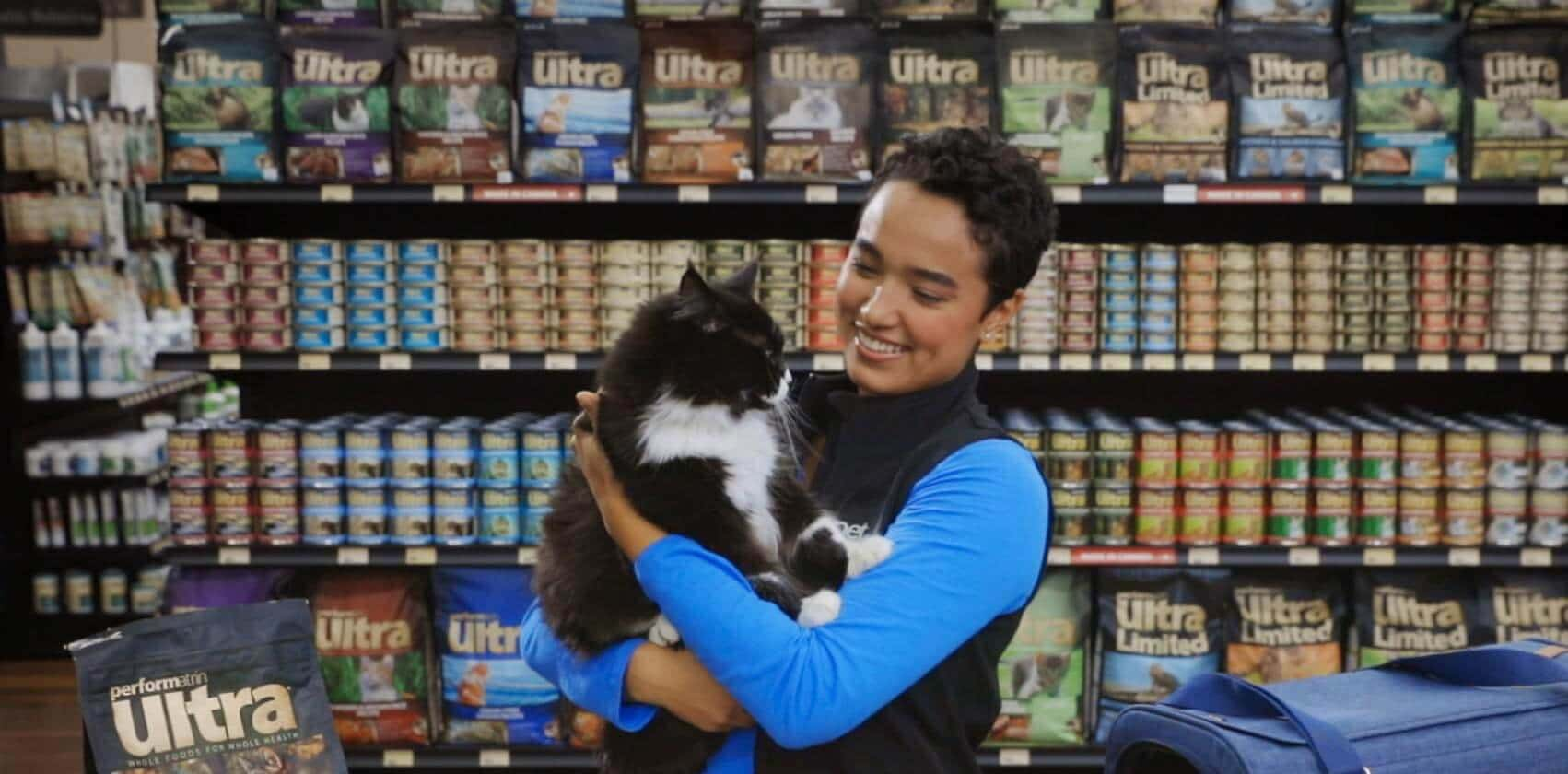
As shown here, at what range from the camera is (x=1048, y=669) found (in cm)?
341

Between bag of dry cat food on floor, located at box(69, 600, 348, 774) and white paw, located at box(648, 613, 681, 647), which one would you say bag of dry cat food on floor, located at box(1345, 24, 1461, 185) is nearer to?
white paw, located at box(648, 613, 681, 647)

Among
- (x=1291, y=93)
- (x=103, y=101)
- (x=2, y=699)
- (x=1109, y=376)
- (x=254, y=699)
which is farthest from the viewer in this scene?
(x=103, y=101)

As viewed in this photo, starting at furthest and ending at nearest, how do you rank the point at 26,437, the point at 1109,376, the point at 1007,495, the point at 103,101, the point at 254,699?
the point at 103,101 → the point at 26,437 → the point at 1109,376 → the point at 254,699 → the point at 1007,495

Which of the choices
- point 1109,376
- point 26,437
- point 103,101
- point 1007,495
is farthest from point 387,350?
point 103,101

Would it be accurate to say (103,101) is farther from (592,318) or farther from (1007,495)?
(1007,495)

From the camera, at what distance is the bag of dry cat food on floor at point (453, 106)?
3250mm

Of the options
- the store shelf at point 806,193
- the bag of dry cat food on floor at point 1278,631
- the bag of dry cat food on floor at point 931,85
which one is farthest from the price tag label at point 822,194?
the bag of dry cat food on floor at point 1278,631

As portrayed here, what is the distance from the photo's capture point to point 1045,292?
331 centimetres

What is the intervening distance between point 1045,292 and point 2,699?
169 inches

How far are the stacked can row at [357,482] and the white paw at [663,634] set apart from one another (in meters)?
2.01

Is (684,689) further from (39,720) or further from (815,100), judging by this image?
(39,720)

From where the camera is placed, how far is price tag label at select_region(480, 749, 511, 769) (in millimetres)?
3406

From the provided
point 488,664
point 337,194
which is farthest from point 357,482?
point 337,194

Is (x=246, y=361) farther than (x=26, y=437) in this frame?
No
